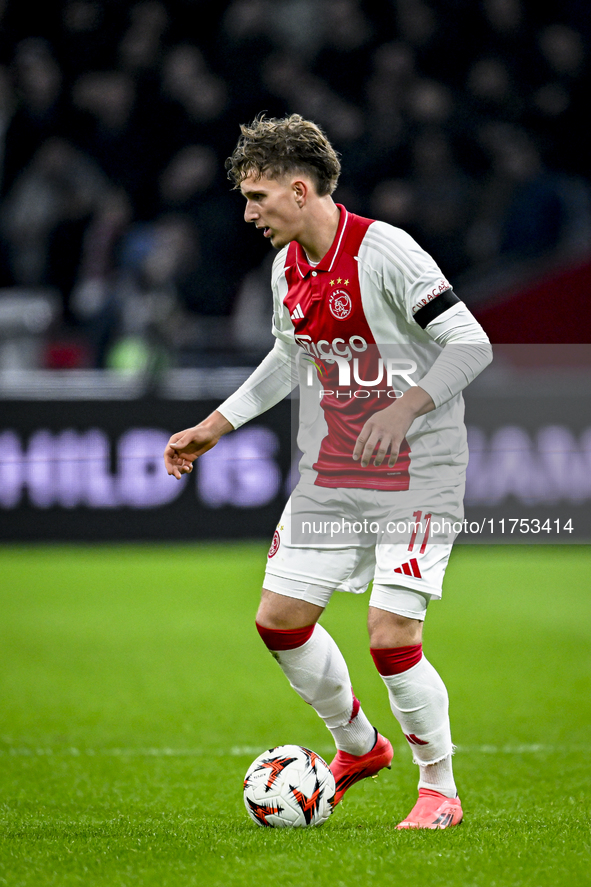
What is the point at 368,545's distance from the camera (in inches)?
115

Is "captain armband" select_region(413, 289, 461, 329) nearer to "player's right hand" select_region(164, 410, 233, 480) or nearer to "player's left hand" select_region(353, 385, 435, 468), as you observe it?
"player's left hand" select_region(353, 385, 435, 468)

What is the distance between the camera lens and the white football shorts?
276cm

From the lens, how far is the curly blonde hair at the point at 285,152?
9.20 ft

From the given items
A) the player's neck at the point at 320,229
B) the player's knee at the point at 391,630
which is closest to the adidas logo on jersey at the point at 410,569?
the player's knee at the point at 391,630

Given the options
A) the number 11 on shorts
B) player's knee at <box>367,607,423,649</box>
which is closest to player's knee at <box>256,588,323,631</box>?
player's knee at <box>367,607,423,649</box>

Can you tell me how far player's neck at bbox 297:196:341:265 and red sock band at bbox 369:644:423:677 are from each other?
1.02 meters

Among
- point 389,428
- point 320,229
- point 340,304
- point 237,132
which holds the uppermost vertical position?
point 237,132

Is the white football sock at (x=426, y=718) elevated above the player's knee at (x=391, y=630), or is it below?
below

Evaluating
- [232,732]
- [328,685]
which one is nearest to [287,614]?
[328,685]

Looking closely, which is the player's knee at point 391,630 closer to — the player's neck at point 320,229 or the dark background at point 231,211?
the player's neck at point 320,229

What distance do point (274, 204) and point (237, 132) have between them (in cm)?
831

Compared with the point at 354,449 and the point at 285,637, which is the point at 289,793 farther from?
the point at 354,449

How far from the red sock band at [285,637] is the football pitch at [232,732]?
0.46 m

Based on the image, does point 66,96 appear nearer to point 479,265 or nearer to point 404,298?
point 479,265
